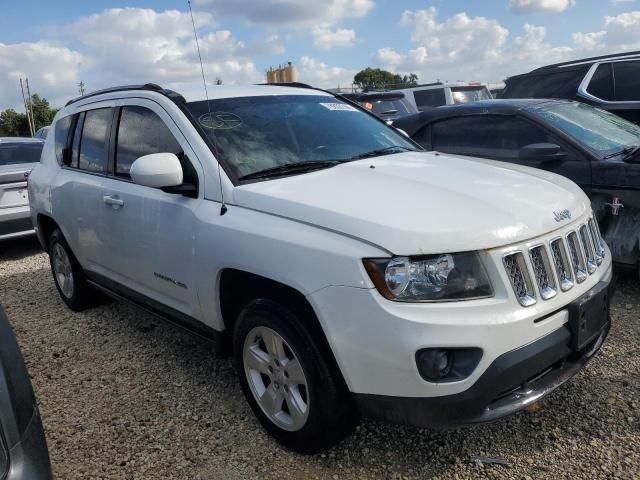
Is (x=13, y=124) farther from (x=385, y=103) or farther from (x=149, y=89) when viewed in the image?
(x=149, y=89)

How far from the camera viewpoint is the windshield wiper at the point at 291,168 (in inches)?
115

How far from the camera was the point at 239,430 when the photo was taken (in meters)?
2.99

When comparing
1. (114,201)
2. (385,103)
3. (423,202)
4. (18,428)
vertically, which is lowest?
(18,428)

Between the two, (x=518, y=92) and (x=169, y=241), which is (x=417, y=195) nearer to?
(x=169, y=241)

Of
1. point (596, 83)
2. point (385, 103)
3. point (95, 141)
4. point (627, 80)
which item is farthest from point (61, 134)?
point (385, 103)

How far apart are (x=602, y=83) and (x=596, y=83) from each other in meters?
0.07

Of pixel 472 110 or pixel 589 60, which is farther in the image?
pixel 589 60

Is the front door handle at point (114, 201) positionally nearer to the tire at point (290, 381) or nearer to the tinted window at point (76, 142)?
the tinted window at point (76, 142)

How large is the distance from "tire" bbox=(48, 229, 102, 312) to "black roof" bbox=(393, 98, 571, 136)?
11.3 feet

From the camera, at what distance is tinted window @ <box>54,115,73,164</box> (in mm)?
4723

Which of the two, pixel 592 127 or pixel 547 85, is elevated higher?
pixel 547 85

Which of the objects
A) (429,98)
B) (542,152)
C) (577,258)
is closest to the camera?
(577,258)

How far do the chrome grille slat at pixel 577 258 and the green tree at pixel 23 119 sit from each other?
6307cm

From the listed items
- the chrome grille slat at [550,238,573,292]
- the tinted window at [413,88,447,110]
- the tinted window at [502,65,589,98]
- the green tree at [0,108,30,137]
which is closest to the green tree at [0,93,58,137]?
the green tree at [0,108,30,137]
